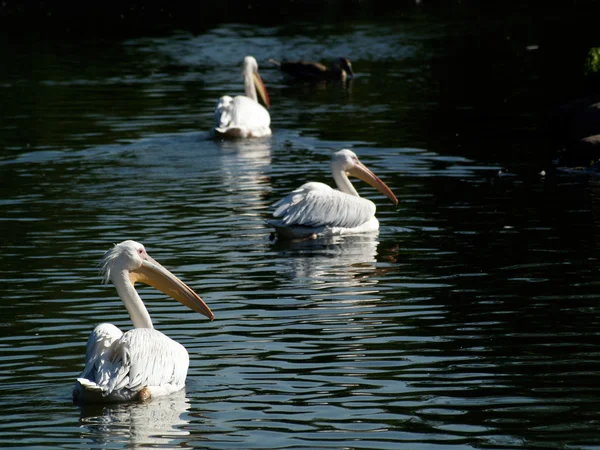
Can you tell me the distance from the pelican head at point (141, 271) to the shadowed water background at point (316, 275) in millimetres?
403

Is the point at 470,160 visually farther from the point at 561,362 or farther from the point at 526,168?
the point at 561,362

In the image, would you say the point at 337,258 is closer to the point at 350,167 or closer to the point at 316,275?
the point at 316,275

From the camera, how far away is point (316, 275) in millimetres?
10016

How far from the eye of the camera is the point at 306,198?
11.5 m

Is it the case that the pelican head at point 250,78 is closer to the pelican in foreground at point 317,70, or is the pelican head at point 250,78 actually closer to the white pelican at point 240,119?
the white pelican at point 240,119

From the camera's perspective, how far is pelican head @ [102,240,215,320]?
732 cm

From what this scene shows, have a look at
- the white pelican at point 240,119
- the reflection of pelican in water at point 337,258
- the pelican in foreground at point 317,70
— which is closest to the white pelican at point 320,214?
the reflection of pelican in water at point 337,258

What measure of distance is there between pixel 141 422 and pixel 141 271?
1411mm

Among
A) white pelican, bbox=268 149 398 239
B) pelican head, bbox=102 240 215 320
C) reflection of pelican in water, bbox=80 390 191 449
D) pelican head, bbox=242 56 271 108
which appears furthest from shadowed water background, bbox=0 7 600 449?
pelican head, bbox=242 56 271 108

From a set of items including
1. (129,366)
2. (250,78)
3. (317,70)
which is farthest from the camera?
(317,70)

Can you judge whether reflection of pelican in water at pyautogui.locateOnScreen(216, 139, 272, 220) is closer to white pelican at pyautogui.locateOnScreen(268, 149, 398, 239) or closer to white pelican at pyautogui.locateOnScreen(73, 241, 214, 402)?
white pelican at pyautogui.locateOnScreen(268, 149, 398, 239)

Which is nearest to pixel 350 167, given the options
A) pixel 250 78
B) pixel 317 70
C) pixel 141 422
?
pixel 141 422

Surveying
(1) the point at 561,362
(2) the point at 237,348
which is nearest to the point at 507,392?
(1) the point at 561,362

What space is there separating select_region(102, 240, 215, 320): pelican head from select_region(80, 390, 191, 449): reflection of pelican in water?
0.81m
